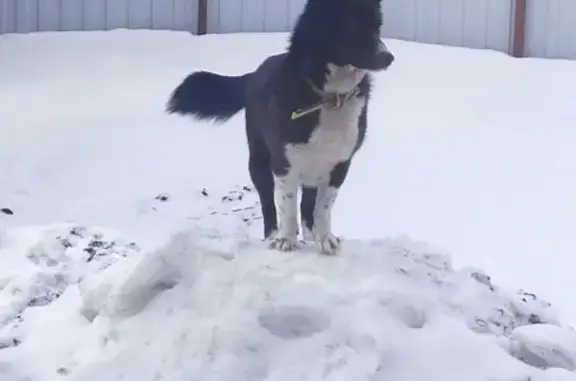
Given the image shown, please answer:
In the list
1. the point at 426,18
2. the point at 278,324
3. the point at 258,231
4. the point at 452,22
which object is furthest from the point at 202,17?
the point at 278,324

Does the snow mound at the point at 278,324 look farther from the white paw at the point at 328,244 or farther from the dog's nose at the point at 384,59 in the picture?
the dog's nose at the point at 384,59

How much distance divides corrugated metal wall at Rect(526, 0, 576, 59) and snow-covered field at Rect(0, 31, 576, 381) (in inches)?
8.4

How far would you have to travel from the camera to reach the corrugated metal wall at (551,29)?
311 inches

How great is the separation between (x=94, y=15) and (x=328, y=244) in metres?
6.11

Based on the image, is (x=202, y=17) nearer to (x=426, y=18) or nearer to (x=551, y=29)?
(x=426, y=18)

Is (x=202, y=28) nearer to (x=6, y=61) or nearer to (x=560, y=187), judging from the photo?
(x=6, y=61)

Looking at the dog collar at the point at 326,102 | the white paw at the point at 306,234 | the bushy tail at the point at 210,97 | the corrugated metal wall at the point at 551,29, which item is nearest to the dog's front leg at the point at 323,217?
the white paw at the point at 306,234

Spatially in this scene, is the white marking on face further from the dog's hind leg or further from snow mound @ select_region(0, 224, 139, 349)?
snow mound @ select_region(0, 224, 139, 349)

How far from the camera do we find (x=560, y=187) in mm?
5922

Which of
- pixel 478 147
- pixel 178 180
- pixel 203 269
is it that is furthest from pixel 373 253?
pixel 478 147

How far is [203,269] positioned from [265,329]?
1.29 feet

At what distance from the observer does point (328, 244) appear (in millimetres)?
3008

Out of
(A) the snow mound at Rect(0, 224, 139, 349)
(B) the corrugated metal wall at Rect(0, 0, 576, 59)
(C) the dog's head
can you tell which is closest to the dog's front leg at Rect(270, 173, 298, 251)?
(C) the dog's head

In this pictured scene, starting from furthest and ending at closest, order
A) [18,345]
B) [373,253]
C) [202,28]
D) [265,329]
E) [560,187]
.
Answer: [202,28]
[560,187]
[373,253]
[18,345]
[265,329]
